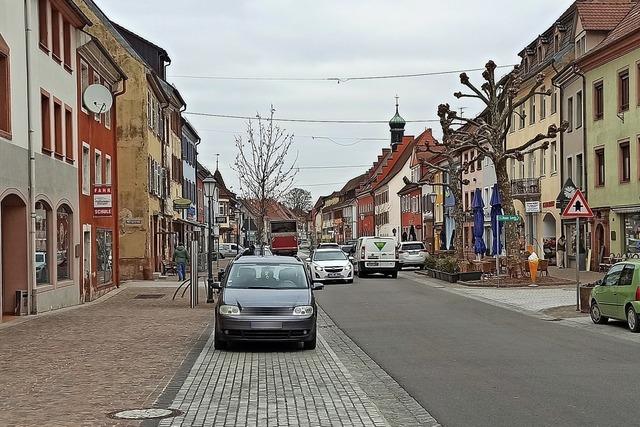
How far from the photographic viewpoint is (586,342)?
16703mm

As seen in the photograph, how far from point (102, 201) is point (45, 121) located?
189 inches

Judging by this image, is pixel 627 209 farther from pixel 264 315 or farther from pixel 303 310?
pixel 264 315

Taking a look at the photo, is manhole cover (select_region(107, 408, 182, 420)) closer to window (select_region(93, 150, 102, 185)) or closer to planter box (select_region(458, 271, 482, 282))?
window (select_region(93, 150, 102, 185))

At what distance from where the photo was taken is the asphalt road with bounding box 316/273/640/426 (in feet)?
31.6

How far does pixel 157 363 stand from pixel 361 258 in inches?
1282

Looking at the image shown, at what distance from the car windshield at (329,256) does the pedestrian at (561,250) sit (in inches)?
497

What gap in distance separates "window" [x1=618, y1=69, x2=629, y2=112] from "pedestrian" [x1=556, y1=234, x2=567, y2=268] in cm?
966

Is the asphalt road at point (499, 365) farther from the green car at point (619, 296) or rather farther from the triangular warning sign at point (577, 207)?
the triangular warning sign at point (577, 207)

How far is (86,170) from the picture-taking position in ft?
99.7

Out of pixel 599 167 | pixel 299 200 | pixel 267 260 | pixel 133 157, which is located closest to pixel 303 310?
pixel 267 260

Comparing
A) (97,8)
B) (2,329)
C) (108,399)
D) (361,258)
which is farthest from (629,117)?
(108,399)

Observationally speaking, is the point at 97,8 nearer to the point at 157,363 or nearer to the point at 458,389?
the point at 157,363

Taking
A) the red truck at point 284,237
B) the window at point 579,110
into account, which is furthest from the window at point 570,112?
the red truck at point 284,237

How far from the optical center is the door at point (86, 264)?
1163 inches
